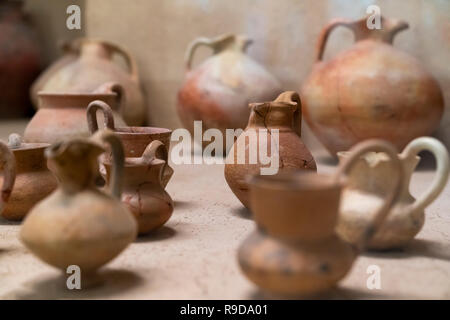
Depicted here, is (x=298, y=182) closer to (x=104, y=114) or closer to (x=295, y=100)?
(x=295, y=100)

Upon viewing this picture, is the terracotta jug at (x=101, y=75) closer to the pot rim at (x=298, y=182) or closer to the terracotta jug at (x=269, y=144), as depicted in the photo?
the terracotta jug at (x=269, y=144)

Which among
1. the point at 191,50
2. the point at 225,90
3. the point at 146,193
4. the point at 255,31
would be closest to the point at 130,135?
the point at 146,193

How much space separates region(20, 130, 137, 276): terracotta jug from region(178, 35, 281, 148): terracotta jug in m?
2.36

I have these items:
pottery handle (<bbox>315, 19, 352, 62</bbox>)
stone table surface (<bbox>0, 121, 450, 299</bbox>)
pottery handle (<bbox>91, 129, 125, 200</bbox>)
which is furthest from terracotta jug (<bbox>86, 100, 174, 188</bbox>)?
pottery handle (<bbox>315, 19, 352, 62</bbox>)

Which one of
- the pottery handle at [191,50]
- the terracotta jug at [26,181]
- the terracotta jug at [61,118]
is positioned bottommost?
the terracotta jug at [26,181]

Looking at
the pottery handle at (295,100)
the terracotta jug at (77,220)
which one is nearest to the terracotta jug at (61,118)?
the pottery handle at (295,100)

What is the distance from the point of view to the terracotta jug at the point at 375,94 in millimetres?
3641

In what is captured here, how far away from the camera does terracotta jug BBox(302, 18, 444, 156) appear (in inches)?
143

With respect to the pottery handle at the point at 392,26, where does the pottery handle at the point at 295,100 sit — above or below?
below

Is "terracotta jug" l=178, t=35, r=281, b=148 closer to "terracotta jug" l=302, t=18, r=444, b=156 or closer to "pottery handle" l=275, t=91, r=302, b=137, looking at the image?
"terracotta jug" l=302, t=18, r=444, b=156

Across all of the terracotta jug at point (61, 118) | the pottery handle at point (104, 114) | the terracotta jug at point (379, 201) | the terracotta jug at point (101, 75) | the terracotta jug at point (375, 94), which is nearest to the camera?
the terracotta jug at point (379, 201)

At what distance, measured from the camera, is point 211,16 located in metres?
4.86

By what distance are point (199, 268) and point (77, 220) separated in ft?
1.57

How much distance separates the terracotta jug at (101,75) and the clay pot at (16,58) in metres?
1.42
